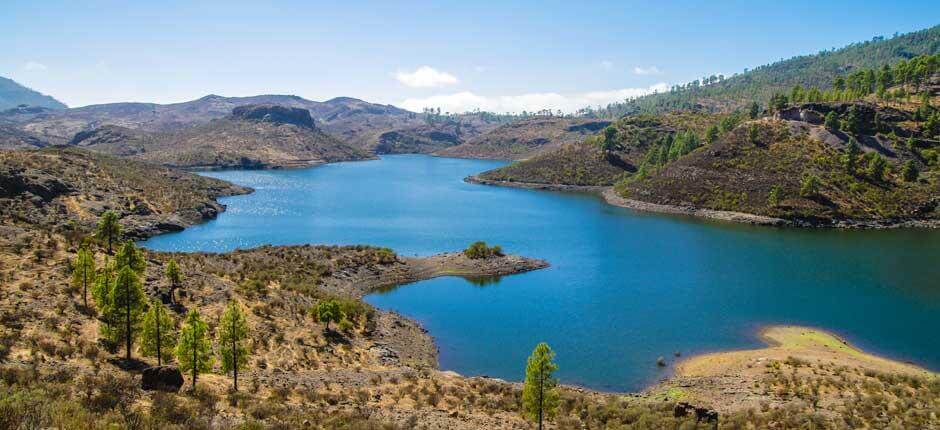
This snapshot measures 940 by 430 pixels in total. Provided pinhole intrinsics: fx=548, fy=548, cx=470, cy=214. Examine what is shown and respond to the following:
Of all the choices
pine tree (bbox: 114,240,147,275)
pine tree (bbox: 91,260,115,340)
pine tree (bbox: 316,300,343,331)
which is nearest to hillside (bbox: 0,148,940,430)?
pine tree (bbox: 91,260,115,340)

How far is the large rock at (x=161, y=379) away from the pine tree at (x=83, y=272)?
17.9 m

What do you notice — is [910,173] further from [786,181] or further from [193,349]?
[193,349]

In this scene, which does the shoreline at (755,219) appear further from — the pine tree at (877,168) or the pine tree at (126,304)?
the pine tree at (126,304)

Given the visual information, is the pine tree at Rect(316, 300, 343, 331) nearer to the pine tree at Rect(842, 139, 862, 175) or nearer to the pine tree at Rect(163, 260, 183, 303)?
the pine tree at Rect(163, 260, 183, 303)

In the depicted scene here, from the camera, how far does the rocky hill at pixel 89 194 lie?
9369 centimetres

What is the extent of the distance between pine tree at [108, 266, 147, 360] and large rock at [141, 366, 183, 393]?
7952 millimetres

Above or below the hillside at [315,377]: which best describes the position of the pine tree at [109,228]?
above

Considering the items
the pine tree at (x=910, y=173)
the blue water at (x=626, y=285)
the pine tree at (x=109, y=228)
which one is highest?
the pine tree at (x=910, y=173)

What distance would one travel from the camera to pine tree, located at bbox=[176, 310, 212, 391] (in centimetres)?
3055

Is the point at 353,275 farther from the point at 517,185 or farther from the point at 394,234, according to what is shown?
the point at 517,185

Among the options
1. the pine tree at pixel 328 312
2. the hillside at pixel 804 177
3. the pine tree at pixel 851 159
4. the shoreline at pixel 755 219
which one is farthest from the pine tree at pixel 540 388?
the pine tree at pixel 851 159

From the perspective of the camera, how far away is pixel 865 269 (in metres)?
80.0

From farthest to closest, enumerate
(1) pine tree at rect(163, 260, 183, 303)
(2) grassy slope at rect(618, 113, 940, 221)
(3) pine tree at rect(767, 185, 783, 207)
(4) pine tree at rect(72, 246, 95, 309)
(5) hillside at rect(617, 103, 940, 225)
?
(3) pine tree at rect(767, 185, 783, 207)
(2) grassy slope at rect(618, 113, 940, 221)
(5) hillside at rect(617, 103, 940, 225)
(1) pine tree at rect(163, 260, 183, 303)
(4) pine tree at rect(72, 246, 95, 309)

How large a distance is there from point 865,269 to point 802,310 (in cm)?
2574
